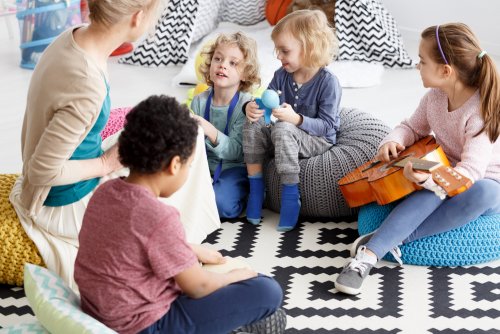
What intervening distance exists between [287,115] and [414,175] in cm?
57

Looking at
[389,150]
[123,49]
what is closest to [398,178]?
[389,150]

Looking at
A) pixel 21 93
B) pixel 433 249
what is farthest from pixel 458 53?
pixel 21 93

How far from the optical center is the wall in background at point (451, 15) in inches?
191

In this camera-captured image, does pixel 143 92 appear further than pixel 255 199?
Yes

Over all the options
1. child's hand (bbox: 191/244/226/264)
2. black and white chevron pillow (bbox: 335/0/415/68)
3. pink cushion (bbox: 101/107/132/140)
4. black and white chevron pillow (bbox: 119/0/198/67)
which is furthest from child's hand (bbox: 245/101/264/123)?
black and white chevron pillow (bbox: 119/0/198/67)

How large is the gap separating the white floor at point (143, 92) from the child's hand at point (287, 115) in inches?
38.6

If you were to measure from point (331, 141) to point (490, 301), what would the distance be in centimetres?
87

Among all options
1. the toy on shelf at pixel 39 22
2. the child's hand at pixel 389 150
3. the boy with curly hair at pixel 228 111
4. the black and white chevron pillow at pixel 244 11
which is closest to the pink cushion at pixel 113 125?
the boy with curly hair at pixel 228 111

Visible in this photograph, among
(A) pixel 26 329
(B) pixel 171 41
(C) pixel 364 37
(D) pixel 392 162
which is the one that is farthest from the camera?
(B) pixel 171 41

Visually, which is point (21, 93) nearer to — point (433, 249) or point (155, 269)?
point (433, 249)

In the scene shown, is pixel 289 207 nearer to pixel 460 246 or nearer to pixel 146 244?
pixel 460 246

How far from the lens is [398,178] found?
273cm

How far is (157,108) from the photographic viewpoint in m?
1.97

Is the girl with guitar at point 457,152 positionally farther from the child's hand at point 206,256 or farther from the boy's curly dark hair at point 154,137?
the boy's curly dark hair at point 154,137
